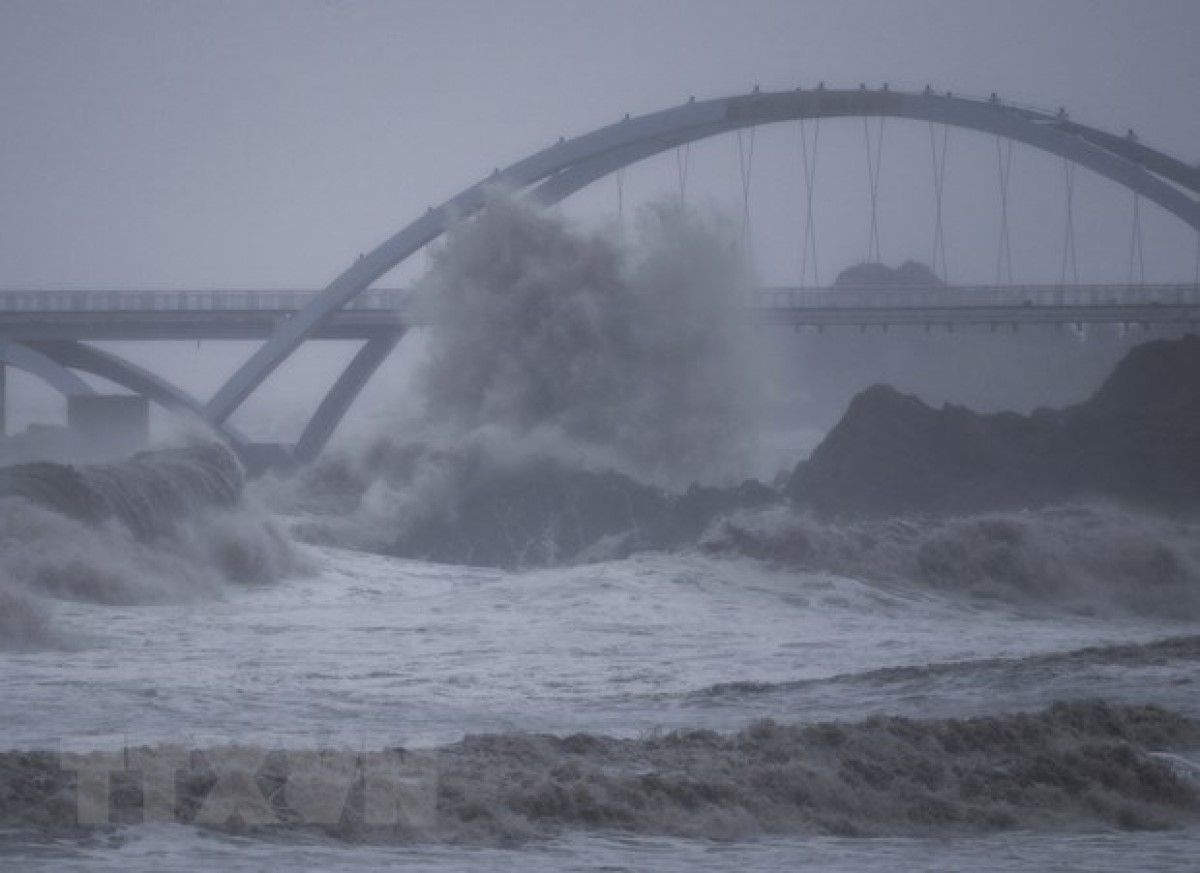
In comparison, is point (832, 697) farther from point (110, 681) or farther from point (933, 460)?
point (933, 460)

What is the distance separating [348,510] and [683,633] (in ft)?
63.3

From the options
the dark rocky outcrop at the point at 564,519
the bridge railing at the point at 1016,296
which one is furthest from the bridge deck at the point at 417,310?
the dark rocky outcrop at the point at 564,519

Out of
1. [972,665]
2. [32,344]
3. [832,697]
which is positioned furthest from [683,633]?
[32,344]

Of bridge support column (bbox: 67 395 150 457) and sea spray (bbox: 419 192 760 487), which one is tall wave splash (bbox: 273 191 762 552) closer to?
sea spray (bbox: 419 192 760 487)

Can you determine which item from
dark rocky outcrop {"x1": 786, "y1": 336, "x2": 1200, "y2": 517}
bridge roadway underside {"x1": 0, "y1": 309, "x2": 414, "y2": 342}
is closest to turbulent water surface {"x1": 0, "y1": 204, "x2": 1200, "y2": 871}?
dark rocky outcrop {"x1": 786, "y1": 336, "x2": 1200, "y2": 517}

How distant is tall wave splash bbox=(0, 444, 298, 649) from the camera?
1925 centimetres

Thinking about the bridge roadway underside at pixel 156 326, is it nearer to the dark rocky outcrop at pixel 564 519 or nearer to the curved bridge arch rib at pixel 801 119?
the curved bridge arch rib at pixel 801 119

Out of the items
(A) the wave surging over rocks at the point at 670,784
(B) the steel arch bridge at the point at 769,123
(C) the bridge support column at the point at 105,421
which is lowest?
(A) the wave surging over rocks at the point at 670,784

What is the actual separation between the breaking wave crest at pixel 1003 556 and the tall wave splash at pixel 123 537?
6016 mm

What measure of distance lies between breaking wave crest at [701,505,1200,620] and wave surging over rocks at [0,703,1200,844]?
1293 centimetres

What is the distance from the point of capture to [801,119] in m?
40.1

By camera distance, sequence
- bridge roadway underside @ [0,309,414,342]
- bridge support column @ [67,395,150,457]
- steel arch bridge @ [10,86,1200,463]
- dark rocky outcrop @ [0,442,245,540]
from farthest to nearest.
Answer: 1. bridge roadway underside @ [0,309,414,342]
2. bridge support column @ [67,395,150,457]
3. steel arch bridge @ [10,86,1200,463]
4. dark rocky outcrop @ [0,442,245,540]

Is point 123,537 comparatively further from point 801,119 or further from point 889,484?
point 801,119

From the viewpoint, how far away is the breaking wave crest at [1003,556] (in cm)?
2452
